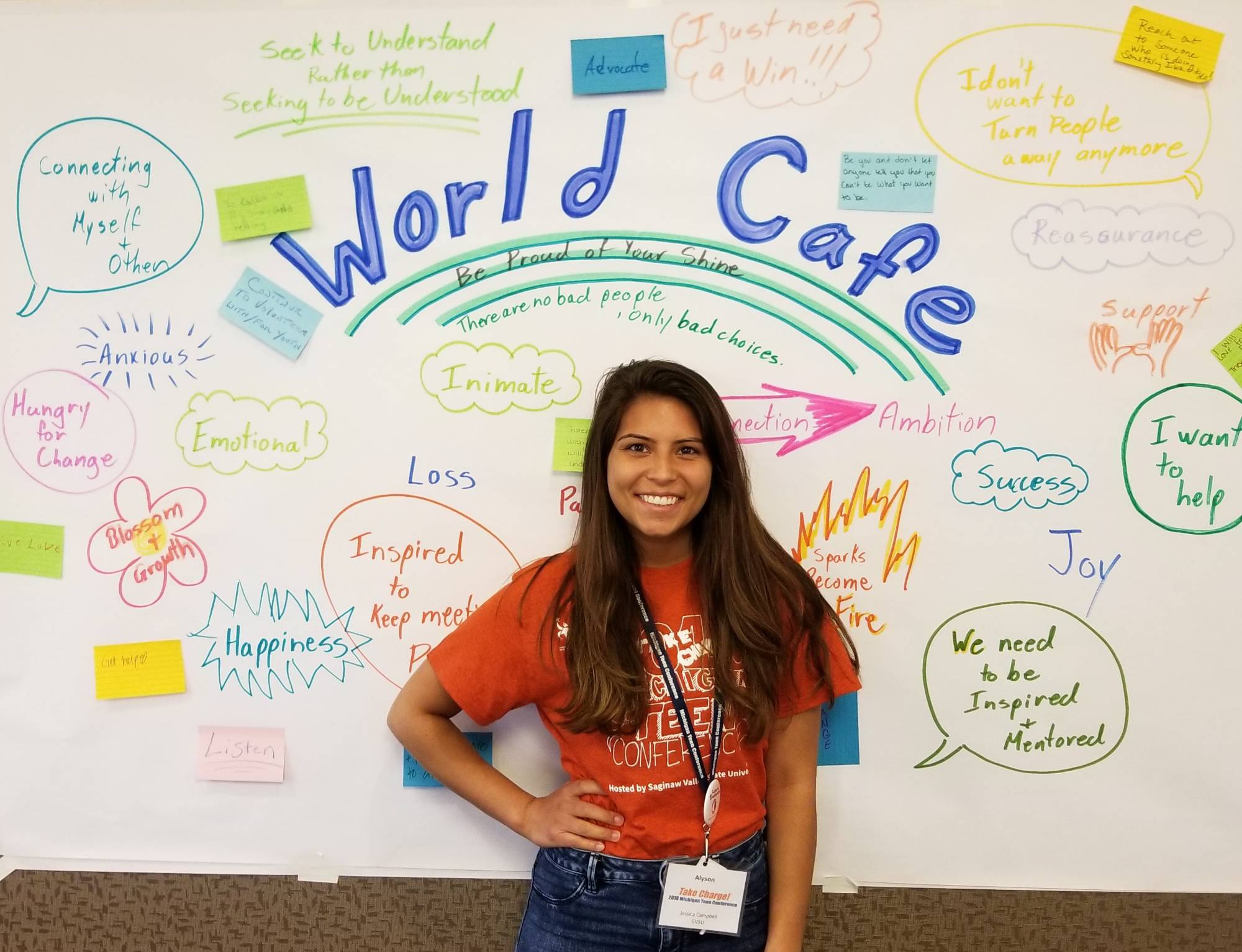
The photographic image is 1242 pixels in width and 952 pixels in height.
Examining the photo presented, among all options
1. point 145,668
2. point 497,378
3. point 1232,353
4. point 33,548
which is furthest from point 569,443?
point 1232,353

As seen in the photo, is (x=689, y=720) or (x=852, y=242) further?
(x=852, y=242)

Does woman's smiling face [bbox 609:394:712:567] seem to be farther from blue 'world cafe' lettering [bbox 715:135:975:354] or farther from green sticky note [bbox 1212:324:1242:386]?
green sticky note [bbox 1212:324:1242:386]

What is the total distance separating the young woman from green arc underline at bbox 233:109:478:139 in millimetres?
466

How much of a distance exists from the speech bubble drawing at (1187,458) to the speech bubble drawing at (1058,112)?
0.31 metres

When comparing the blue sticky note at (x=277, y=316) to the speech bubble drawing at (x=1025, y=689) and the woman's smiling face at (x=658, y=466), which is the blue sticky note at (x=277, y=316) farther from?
the speech bubble drawing at (x=1025, y=689)

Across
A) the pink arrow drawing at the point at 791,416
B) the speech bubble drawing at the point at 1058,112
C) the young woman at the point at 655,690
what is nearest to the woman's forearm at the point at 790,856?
the young woman at the point at 655,690

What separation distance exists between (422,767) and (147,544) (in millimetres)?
540

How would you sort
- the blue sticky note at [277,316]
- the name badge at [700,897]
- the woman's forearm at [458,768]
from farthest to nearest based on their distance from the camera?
1. the blue sticky note at [277,316]
2. the woman's forearm at [458,768]
3. the name badge at [700,897]

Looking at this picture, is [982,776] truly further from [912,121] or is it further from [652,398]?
[912,121]

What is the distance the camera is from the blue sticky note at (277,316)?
4.46ft

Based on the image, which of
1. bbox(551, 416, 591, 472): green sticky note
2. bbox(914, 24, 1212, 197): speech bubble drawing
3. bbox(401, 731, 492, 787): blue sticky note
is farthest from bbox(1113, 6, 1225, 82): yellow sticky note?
bbox(401, 731, 492, 787): blue sticky note

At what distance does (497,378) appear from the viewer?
135 cm

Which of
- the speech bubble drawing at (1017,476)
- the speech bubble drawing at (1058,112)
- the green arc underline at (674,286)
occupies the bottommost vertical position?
the speech bubble drawing at (1017,476)

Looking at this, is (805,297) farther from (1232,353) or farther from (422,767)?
(422,767)
